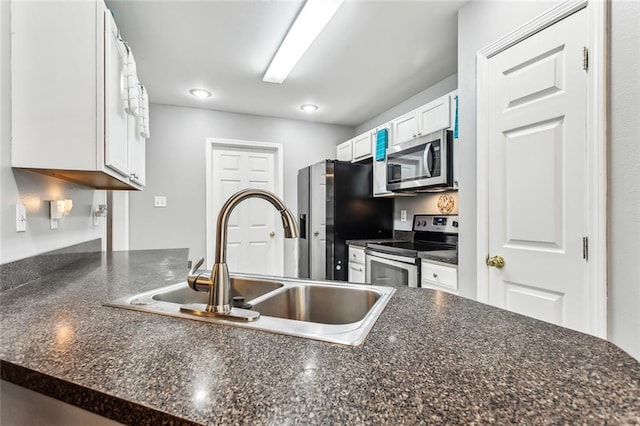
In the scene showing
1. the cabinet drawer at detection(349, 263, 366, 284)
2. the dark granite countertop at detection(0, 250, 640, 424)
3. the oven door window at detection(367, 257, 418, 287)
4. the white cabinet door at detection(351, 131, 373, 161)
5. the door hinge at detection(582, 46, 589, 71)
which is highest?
the white cabinet door at detection(351, 131, 373, 161)

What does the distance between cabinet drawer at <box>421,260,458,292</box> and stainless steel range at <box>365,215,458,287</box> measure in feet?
0.20

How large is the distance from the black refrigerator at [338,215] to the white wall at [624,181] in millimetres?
2282

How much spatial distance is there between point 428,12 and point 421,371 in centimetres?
215

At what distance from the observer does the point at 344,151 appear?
3.92 metres

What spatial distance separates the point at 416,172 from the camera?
2.62m

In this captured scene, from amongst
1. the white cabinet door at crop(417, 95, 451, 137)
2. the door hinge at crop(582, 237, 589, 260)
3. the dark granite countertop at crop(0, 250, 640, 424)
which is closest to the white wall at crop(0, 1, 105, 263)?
the dark granite countertop at crop(0, 250, 640, 424)

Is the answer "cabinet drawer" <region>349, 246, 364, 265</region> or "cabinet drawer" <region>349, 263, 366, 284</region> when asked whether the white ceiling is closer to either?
"cabinet drawer" <region>349, 246, 364, 265</region>

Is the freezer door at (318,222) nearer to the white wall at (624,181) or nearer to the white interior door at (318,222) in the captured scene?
the white interior door at (318,222)

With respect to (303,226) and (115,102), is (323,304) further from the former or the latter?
(303,226)

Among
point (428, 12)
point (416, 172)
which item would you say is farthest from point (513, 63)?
point (416, 172)

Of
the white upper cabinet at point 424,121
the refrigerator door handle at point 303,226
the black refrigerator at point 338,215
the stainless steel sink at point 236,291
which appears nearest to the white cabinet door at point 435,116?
the white upper cabinet at point 424,121

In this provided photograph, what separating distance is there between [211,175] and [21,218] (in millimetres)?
2593

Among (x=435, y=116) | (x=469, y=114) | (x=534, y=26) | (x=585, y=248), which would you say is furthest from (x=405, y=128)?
(x=585, y=248)

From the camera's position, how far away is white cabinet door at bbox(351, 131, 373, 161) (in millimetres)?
3413
